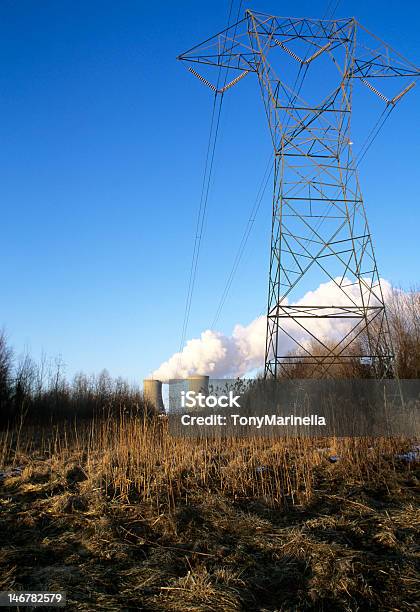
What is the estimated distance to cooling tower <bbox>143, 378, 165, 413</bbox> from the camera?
947 inches

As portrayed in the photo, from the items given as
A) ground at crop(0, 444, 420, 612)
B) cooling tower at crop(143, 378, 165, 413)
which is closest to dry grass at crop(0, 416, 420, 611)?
ground at crop(0, 444, 420, 612)

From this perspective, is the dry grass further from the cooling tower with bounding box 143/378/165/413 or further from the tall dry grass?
the cooling tower with bounding box 143/378/165/413

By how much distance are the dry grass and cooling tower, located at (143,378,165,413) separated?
638 inches

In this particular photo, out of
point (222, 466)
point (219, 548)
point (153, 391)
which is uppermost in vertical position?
point (153, 391)

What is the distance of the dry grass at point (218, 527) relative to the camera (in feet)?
11.6

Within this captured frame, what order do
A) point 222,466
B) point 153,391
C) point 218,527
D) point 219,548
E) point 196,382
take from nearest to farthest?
point 219,548
point 218,527
point 222,466
point 196,382
point 153,391

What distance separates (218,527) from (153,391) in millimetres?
20370

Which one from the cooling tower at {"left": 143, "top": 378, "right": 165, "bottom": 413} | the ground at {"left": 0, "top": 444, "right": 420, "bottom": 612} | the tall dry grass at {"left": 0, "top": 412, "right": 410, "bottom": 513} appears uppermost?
the cooling tower at {"left": 143, "top": 378, "right": 165, "bottom": 413}

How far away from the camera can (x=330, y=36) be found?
13320mm

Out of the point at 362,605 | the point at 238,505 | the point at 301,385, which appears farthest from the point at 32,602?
the point at 301,385

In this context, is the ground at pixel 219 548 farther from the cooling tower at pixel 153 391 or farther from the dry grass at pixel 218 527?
the cooling tower at pixel 153 391

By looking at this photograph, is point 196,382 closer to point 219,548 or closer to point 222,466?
point 222,466

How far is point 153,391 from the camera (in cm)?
2486

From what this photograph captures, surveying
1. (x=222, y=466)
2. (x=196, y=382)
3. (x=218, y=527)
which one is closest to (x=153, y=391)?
(x=196, y=382)
